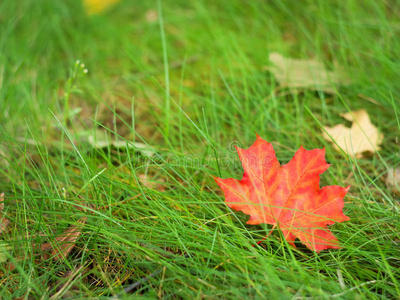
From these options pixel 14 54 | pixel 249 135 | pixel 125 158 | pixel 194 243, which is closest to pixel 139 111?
pixel 125 158

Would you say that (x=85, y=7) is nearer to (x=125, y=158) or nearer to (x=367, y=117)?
(x=125, y=158)

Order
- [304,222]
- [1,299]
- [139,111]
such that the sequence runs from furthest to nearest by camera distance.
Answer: [139,111] < [304,222] < [1,299]

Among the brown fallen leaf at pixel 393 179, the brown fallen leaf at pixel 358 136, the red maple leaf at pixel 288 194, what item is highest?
the red maple leaf at pixel 288 194

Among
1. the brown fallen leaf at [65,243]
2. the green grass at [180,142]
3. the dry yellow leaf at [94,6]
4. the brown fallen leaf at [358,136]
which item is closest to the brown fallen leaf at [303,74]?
the green grass at [180,142]

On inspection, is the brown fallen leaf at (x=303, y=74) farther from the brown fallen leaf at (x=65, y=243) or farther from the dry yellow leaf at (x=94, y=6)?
the dry yellow leaf at (x=94, y=6)

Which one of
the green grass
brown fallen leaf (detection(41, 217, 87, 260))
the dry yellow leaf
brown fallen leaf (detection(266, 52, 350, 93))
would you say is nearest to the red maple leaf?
the green grass

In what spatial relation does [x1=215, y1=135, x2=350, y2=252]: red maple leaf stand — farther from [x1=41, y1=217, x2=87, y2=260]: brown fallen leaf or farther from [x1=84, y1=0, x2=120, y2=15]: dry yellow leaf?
[x1=84, y1=0, x2=120, y2=15]: dry yellow leaf
